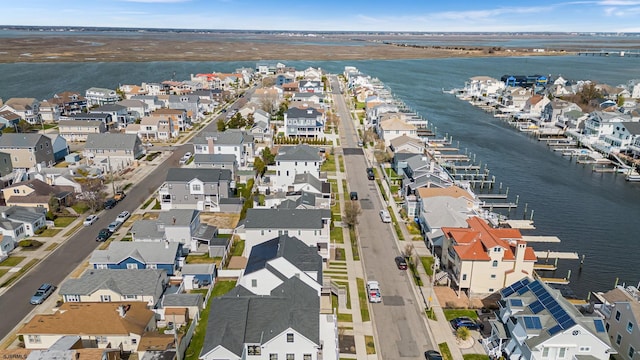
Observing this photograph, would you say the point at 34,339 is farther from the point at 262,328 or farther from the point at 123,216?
the point at 123,216

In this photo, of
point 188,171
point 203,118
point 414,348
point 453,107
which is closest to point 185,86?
point 203,118

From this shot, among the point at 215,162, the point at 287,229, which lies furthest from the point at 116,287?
the point at 215,162

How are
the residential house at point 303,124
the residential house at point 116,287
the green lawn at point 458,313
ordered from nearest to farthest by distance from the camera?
the residential house at point 116,287 < the green lawn at point 458,313 < the residential house at point 303,124

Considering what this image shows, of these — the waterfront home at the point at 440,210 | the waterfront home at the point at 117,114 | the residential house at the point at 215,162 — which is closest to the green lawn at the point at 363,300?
the waterfront home at the point at 440,210

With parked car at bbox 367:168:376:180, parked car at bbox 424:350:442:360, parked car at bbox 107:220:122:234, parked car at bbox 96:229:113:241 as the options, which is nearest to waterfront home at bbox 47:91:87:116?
parked car at bbox 107:220:122:234

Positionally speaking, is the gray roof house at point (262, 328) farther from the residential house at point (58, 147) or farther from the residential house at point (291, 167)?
the residential house at point (58, 147)

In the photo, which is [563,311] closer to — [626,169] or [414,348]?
[414,348]

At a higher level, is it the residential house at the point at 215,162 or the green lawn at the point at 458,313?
the residential house at the point at 215,162
